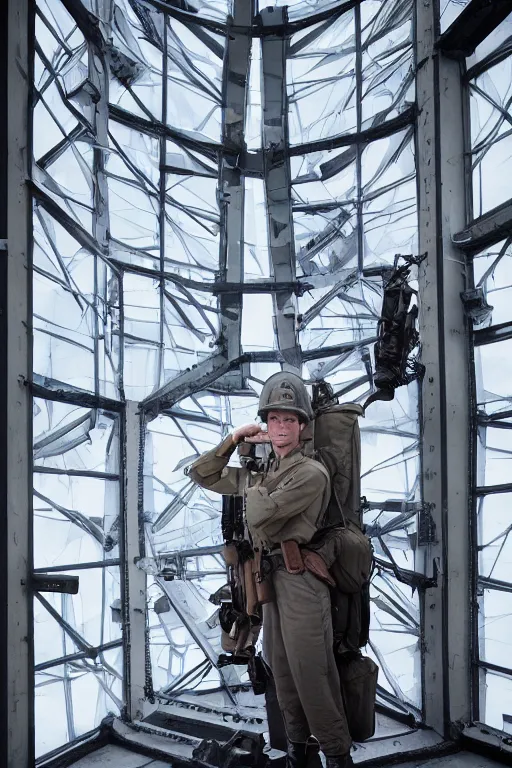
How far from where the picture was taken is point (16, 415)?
2566 mm

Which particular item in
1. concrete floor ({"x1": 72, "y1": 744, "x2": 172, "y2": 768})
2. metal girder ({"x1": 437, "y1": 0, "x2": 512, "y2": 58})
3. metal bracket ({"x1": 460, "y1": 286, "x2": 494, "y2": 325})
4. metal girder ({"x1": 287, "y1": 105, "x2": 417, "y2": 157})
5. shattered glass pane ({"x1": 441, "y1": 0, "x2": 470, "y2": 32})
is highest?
shattered glass pane ({"x1": 441, "y1": 0, "x2": 470, "y2": 32})

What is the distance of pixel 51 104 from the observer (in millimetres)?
2920

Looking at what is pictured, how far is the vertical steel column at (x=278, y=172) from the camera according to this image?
368 centimetres

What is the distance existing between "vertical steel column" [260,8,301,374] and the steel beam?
4.79 feet

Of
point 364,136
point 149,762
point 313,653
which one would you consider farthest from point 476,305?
point 149,762

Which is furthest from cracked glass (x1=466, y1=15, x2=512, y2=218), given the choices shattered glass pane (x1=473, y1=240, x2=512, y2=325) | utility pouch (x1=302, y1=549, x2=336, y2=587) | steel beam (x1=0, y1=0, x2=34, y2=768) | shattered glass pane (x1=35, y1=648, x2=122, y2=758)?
shattered glass pane (x1=35, y1=648, x2=122, y2=758)

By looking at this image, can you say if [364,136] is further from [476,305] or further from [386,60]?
[476,305]

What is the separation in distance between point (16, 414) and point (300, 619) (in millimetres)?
1322

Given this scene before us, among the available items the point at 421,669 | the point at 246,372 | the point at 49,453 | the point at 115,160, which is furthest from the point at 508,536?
the point at 115,160

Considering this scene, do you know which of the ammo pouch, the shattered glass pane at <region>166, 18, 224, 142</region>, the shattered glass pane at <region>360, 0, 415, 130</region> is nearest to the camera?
Answer: the ammo pouch

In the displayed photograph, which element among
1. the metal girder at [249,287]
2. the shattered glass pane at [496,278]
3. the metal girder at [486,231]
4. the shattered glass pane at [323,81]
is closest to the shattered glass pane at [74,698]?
the metal girder at [249,287]

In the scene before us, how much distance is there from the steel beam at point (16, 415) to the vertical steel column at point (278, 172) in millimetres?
1460

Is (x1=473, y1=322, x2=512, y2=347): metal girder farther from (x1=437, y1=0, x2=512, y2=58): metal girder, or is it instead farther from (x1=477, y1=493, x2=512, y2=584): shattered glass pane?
(x1=437, y1=0, x2=512, y2=58): metal girder

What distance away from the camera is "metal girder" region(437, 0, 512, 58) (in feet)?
9.47
